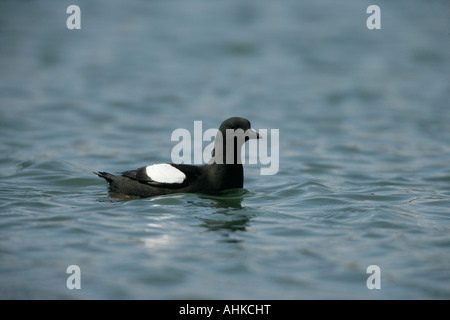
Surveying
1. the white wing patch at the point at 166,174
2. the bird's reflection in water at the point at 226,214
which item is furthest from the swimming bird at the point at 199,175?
→ the bird's reflection in water at the point at 226,214

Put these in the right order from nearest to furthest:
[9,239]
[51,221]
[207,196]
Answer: [9,239] → [51,221] → [207,196]

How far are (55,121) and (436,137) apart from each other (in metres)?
9.78

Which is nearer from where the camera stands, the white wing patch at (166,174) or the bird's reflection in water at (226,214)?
the bird's reflection in water at (226,214)

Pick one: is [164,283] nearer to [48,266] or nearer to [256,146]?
[48,266]

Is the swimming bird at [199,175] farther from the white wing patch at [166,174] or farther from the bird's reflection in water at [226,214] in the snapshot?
the bird's reflection in water at [226,214]

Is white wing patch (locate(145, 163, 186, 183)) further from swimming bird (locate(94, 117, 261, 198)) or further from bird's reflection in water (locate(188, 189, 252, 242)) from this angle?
bird's reflection in water (locate(188, 189, 252, 242))

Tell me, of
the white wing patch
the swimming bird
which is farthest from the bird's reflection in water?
the white wing patch

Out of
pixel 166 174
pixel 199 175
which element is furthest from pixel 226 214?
pixel 166 174

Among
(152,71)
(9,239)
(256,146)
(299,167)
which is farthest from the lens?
(152,71)

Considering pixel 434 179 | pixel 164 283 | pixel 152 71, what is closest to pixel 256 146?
pixel 434 179

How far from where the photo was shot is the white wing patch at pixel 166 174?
9.56 meters

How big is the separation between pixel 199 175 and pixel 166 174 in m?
0.51

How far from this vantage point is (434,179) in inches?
473

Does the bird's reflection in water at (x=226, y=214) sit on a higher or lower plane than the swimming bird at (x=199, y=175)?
lower
